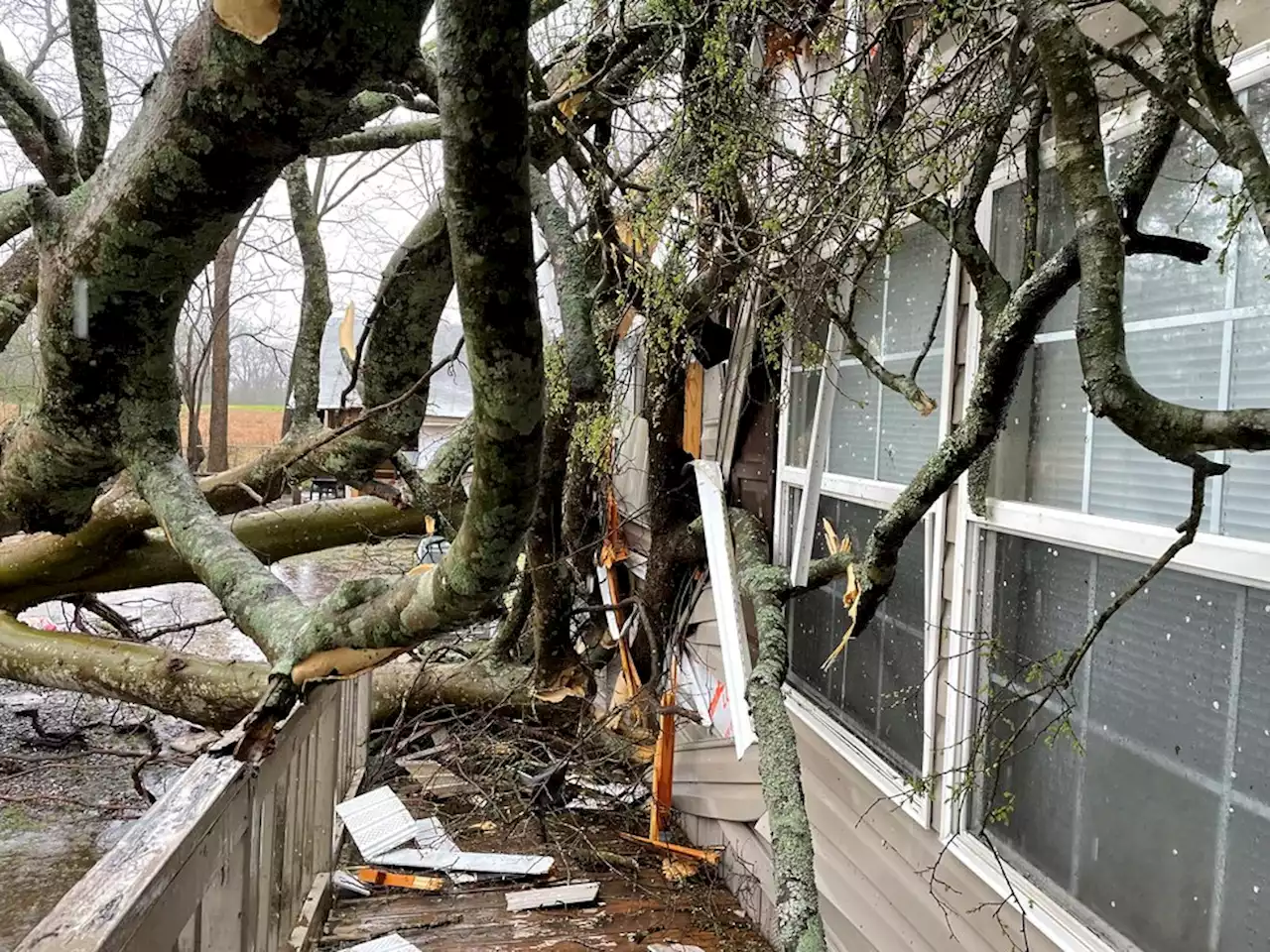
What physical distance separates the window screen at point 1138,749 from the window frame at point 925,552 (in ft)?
0.69

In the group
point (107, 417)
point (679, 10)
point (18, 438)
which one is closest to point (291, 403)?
point (18, 438)

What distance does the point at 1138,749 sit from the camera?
195 cm

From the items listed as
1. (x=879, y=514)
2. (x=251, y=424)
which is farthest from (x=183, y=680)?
(x=251, y=424)

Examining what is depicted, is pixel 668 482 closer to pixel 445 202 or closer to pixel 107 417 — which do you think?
pixel 107 417

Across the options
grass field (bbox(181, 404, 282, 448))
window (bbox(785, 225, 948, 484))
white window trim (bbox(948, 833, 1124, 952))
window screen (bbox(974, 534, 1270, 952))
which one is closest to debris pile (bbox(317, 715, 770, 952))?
white window trim (bbox(948, 833, 1124, 952))

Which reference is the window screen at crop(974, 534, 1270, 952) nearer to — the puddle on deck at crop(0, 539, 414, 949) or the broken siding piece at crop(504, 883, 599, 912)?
the broken siding piece at crop(504, 883, 599, 912)

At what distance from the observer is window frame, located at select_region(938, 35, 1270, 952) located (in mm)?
1714

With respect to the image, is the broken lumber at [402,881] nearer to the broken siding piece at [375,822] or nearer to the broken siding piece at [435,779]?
the broken siding piece at [375,822]

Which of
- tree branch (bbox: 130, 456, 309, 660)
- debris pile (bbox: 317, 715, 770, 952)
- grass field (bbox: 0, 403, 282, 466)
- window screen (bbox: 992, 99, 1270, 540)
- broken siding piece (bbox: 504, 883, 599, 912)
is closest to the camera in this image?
window screen (bbox: 992, 99, 1270, 540)

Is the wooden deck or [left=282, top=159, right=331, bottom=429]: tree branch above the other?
[left=282, top=159, right=331, bottom=429]: tree branch

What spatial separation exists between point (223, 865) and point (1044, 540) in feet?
7.43

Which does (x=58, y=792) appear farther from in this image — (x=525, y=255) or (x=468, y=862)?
(x=525, y=255)

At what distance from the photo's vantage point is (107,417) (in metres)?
2.06

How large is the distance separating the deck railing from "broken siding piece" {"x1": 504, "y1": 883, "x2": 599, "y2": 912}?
95cm
